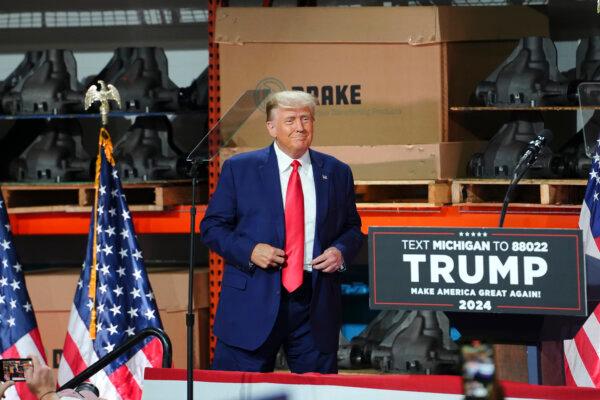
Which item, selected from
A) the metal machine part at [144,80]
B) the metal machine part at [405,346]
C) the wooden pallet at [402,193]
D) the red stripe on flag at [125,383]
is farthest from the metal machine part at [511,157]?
the red stripe on flag at [125,383]

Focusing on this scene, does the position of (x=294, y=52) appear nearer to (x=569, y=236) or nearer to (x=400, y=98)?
(x=400, y=98)

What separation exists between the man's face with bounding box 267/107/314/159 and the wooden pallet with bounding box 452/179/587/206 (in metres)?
1.73

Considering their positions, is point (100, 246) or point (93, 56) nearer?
point (100, 246)

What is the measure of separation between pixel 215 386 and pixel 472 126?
130 inches

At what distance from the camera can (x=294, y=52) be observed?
7055mm

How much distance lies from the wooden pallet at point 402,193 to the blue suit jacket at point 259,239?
1.44m

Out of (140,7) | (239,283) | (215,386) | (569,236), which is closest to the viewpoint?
(569,236)

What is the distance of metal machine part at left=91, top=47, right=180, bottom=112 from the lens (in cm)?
750

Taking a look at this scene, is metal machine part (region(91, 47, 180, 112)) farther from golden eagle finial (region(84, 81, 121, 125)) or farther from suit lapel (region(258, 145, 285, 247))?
suit lapel (region(258, 145, 285, 247))

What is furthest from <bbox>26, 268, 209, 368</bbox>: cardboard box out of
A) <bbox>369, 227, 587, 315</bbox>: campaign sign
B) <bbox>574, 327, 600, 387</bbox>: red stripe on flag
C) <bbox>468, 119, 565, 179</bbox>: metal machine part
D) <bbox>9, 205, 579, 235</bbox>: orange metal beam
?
<bbox>369, 227, 587, 315</bbox>: campaign sign

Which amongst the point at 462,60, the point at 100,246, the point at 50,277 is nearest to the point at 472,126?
the point at 462,60

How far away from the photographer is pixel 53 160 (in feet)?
25.2

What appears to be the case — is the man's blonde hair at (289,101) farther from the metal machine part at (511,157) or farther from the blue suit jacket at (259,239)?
the metal machine part at (511,157)

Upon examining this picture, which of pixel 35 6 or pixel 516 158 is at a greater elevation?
pixel 35 6
